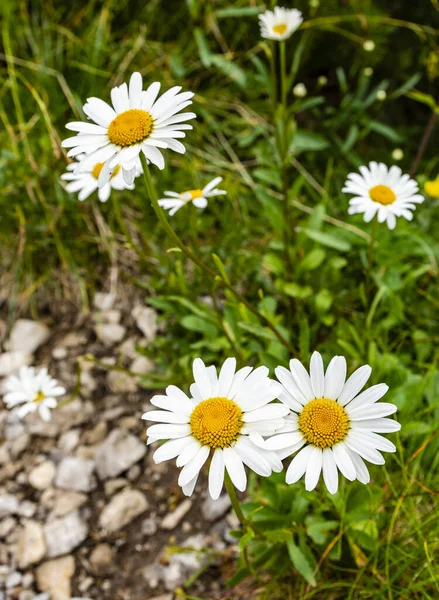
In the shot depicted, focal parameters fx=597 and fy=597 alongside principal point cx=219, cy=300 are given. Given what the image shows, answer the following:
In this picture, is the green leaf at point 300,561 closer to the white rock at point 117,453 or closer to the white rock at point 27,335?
the white rock at point 117,453

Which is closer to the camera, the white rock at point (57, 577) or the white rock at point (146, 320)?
the white rock at point (57, 577)

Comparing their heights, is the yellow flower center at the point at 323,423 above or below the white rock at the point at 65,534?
above

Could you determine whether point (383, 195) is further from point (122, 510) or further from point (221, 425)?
point (122, 510)

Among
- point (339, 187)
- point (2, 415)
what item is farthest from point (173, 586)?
point (339, 187)

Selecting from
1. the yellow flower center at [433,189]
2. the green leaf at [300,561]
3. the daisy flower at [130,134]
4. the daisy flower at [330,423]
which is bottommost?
the green leaf at [300,561]

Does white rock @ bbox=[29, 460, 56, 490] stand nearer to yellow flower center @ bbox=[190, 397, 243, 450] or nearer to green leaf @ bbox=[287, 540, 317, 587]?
green leaf @ bbox=[287, 540, 317, 587]

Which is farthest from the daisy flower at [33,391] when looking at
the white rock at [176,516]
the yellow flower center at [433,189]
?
the yellow flower center at [433,189]
